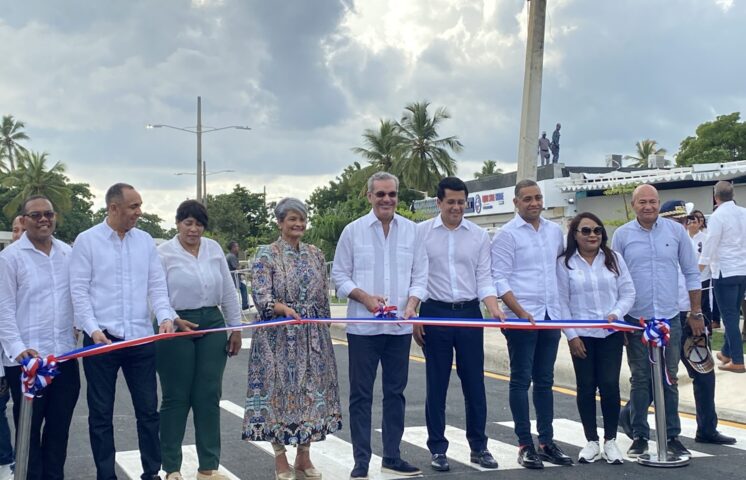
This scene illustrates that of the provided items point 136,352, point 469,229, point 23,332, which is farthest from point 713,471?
point 23,332

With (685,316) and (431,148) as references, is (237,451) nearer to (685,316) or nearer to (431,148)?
(685,316)

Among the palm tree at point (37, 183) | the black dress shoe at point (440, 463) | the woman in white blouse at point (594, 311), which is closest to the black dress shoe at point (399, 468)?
the black dress shoe at point (440, 463)

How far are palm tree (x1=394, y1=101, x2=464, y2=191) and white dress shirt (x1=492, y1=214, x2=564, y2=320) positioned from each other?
50.2 m

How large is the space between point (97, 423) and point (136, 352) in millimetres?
506

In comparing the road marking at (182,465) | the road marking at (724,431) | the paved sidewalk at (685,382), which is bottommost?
the road marking at (182,465)

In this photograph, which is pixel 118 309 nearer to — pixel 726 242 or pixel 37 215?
pixel 37 215

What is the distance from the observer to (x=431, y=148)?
57.7m

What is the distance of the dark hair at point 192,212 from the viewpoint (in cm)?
602

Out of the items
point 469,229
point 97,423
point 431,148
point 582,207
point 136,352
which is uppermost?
point 431,148

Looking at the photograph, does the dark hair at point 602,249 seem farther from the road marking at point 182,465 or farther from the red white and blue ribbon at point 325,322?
the road marking at point 182,465

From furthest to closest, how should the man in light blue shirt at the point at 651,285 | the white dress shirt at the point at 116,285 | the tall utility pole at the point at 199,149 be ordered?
the tall utility pole at the point at 199,149, the man in light blue shirt at the point at 651,285, the white dress shirt at the point at 116,285

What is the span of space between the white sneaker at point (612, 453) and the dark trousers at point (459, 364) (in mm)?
901

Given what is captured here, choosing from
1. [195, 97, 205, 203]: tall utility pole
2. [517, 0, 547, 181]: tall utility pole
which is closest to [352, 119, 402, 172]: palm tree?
[195, 97, 205, 203]: tall utility pole

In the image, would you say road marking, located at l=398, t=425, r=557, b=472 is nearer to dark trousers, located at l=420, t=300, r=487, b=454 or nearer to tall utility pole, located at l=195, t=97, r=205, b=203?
dark trousers, located at l=420, t=300, r=487, b=454
